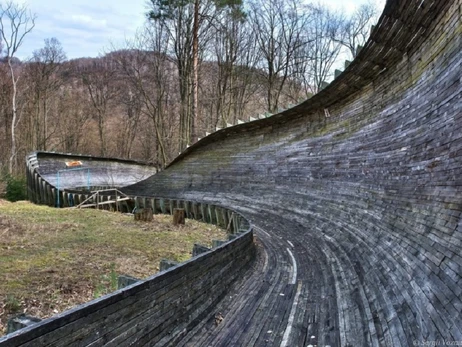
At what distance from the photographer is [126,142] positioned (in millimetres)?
45406

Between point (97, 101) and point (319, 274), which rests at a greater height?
point (97, 101)

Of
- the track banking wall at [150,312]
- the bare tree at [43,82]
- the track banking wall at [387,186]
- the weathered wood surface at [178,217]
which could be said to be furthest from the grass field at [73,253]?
the bare tree at [43,82]

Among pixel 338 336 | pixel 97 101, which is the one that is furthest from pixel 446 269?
pixel 97 101

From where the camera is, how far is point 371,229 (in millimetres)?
8117

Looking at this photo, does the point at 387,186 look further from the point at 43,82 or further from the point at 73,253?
the point at 43,82

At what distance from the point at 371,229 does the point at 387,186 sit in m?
0.98

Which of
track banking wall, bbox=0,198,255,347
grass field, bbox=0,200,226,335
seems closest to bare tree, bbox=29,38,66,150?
grass field, bbox=0,200,226,335

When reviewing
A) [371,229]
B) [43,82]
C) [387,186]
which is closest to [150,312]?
[371,229]

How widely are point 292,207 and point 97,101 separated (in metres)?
33.9

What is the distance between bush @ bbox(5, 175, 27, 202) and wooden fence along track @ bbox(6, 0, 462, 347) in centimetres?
1804

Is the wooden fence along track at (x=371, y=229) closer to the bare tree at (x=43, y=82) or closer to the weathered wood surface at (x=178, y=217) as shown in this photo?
the weathered wood surface at (x=178, y=217)

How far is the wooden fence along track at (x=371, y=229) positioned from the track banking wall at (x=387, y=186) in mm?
29

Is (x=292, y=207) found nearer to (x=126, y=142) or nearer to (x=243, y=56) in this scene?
(x=243, y=56)

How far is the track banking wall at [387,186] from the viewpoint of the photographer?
455cm
